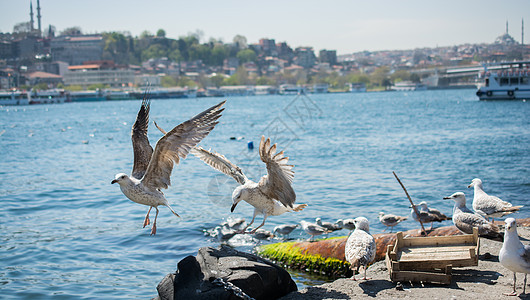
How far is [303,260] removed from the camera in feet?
25.6

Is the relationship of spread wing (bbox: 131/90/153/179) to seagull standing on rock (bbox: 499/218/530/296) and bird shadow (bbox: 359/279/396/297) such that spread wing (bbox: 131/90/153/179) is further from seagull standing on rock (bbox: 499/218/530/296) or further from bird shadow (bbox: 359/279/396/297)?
seagull standing on rock (bbox: 499/218/530/296)

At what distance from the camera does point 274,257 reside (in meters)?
8.24

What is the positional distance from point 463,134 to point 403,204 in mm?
19145

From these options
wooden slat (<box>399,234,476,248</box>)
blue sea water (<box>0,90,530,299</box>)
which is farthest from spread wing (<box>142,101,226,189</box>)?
wooden slat (<box>399,234,476,248</box>)

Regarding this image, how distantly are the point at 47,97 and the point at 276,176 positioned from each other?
10464 centimetres

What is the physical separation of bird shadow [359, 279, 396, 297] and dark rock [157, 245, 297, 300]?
0.88 m

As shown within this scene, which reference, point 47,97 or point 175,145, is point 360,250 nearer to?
point 175,145

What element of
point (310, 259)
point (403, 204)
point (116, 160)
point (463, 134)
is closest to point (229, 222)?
point (310, 259)

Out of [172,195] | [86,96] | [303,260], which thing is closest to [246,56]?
[86,96]

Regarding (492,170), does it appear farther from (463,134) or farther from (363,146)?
(463,134)

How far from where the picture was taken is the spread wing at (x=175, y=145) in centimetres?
613

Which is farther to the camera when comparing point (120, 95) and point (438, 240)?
point (120, 95)

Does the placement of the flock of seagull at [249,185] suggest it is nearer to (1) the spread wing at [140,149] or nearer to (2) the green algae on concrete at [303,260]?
(1) the spread wing at [140,149]

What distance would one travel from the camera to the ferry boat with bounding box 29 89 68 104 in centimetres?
9685
